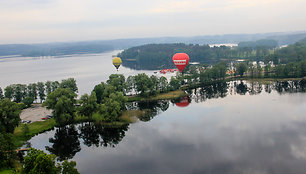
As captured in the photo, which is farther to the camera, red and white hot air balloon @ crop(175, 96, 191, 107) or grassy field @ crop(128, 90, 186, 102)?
grassy field @ crop(128, 90, 186, 102)

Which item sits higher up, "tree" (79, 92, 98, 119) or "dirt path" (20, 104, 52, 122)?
"tree" (79, 92, 98, 119)

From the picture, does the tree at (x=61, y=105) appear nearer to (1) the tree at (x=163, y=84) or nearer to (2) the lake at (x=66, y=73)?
(2) the lake at (x=66, y=73)

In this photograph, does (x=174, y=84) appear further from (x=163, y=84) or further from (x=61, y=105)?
(x=61, y=105)

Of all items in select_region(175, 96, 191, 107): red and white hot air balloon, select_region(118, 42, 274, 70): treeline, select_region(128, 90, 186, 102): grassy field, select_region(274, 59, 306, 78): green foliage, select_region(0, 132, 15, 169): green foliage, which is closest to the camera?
select_region(0, 132, 15, 169): green foliage

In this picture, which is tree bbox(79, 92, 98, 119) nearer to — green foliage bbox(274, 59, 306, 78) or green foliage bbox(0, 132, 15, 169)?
green foliage bbox(0, 132, 15, 169)

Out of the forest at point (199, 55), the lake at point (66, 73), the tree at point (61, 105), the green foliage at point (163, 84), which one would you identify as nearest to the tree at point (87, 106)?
the tree at point (61, 105)

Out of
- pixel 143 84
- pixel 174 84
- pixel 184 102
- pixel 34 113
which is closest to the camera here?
pixel 34 113

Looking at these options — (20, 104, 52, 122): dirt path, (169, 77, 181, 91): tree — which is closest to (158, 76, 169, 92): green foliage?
(169, 77, 181, 91): tree

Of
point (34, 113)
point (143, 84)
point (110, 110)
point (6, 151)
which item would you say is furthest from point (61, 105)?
point (143, 84)
